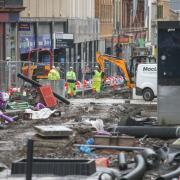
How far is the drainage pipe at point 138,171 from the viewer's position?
12.8 meters

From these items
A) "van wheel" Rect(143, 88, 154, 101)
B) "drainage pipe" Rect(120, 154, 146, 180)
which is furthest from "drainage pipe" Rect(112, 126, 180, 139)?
"van wheel" Rect(143, 88, 154, 101)

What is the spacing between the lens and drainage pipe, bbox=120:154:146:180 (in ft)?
42.0

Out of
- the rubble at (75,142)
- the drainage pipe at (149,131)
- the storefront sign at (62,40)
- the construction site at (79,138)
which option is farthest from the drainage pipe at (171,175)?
the storefront sign at (62,40)

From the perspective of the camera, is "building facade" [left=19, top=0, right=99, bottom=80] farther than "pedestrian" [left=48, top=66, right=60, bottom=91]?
Yes

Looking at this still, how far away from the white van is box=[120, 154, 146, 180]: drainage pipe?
2512 cm

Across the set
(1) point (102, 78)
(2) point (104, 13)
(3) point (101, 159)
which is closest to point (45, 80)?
(1) point (102, 78)

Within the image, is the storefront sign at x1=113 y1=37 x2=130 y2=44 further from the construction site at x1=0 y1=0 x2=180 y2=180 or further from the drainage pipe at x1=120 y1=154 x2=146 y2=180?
the drainage pipe at x1=120 y1=154 x2=146 y2=180

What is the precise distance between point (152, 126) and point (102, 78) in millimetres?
26154

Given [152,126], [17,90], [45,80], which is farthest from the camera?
[45,80]

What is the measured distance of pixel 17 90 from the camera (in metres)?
35.8

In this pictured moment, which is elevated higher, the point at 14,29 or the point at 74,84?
the point at 14,29

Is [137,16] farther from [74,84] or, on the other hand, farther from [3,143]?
[3,143]

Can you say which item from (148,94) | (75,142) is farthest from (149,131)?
(148,94)

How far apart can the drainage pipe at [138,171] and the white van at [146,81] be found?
82.4 feet
